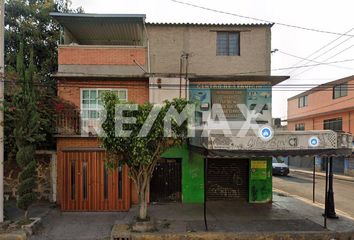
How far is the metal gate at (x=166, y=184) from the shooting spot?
499 inches

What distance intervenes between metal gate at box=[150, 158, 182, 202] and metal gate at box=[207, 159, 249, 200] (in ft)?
4.44

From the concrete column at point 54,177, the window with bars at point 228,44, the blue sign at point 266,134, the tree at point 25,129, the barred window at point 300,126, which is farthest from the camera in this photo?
the barred window at point 300,126

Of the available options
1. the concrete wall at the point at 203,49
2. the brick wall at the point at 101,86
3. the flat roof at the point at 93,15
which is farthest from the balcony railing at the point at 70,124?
the concrete wall at the point at 203,49

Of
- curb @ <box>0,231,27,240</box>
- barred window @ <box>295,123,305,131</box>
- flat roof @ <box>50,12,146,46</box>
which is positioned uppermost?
flat roof @ <box>50,12,146,46</box>

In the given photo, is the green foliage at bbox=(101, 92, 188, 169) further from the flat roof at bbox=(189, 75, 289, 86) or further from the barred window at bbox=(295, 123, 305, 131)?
the barred window at bbox=(295, 123, 305, 131)

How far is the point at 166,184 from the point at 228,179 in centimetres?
259

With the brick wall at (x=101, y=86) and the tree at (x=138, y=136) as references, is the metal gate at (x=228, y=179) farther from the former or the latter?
the tree at (x=138, y=136)

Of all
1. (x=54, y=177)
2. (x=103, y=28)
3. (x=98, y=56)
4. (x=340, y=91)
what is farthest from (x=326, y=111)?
(x=54, y=177)

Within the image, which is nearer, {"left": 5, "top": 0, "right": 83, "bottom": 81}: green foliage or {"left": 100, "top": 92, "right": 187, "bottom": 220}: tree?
{"left": 100, "top": 92, "right": 187, "bottom": 220}: tree

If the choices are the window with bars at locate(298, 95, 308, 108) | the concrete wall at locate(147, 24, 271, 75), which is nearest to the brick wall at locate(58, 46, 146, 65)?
the concrete wall at locate(147, 24, 271, 75)

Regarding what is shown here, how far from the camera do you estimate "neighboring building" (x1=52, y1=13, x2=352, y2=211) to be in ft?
40.8

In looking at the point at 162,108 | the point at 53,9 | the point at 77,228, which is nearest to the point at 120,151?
the point at 162,108

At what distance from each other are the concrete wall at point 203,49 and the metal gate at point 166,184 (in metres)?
4.04

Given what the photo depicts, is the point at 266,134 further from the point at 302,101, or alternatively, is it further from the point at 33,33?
the point at 302,101
